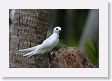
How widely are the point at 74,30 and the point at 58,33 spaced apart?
13 centimetres

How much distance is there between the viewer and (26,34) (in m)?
3.68

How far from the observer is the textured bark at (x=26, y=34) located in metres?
3.68

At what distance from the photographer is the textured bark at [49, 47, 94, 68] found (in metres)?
3.70

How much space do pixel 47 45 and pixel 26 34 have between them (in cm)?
18

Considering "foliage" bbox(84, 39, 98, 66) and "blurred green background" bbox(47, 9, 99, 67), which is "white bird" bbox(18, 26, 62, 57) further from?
"foliage" bbox(84, 39, 98, 66)

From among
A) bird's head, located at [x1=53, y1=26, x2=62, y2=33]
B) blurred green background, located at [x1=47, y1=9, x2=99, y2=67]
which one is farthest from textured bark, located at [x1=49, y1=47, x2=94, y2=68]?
bird's head, located at [x1=53, y1=26, x2=62, y2=33]

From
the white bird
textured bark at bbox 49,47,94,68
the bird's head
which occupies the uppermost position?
the bird's head

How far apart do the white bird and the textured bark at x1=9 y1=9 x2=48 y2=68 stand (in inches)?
1.2

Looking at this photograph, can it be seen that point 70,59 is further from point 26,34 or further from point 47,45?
point 26,34

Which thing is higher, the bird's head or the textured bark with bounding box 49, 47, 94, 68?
the bird's head

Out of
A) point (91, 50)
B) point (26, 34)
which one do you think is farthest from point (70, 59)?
point (26, 34)

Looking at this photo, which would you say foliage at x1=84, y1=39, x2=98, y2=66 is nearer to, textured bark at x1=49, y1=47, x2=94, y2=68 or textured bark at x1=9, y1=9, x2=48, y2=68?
textured bark at x1=49, y1=47, x2=94, y2=68

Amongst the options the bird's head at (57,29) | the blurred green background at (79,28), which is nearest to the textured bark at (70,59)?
the blurred green background at (79,28)

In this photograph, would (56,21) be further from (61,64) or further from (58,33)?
(61,64)
